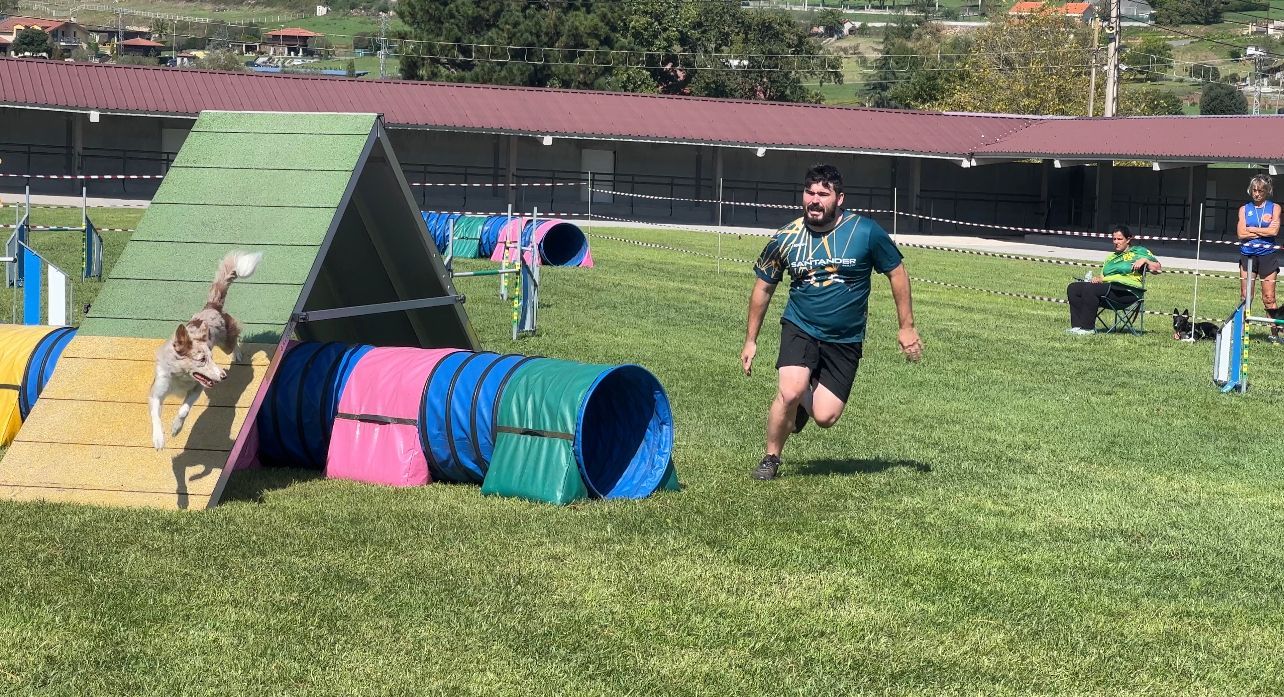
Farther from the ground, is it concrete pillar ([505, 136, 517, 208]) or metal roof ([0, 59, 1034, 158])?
metal roof ([0, 59, 1034, 158])

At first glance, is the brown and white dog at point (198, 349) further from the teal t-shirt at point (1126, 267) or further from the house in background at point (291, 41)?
the house in background at point (291, 41)

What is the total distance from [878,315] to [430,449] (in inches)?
442

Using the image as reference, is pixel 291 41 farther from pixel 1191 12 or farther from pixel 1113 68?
pixel 1113 68

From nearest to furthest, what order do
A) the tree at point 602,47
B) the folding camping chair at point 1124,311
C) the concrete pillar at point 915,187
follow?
the folding camping chair at point 1124,311, the concrete pillar at point 915,187, the tree at point 602,47

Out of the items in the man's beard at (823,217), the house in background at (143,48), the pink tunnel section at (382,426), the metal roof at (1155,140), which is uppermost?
the house in background at (143,48)

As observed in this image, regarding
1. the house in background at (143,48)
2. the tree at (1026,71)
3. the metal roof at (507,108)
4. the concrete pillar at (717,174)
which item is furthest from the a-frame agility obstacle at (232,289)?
the house in background at (143,48)

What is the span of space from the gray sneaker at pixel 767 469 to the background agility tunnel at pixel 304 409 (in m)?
2.50

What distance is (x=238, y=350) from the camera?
26.0 ft

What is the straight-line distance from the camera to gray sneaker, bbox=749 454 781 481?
341 inches

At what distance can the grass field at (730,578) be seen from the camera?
17.4 ft

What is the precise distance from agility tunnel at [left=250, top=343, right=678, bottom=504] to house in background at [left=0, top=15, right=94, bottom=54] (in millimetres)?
133091

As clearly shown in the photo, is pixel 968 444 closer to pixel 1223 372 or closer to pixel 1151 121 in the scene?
pixel 1223 372

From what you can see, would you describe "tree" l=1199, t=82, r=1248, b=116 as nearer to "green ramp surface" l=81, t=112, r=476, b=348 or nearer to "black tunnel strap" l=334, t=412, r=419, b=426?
"green ramp surface" l=81, t=112, r=476, b=348

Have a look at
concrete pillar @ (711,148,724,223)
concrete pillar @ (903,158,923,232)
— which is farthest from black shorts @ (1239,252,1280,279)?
concrete pillar @ (903,158,923,232)
